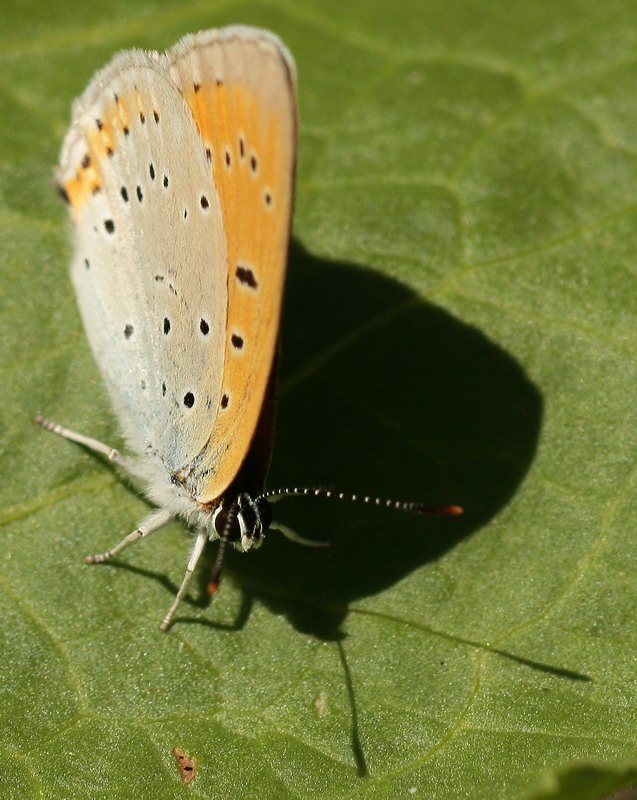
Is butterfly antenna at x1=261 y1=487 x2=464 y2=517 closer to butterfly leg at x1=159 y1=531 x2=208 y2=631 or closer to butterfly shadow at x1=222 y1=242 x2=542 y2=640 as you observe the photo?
butterfly shadow at x1=222 y1=242 x2=542 y2=640

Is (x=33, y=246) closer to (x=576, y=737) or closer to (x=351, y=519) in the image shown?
(x=351, y=519)

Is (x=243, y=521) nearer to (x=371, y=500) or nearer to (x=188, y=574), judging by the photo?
(x=188, y=574)

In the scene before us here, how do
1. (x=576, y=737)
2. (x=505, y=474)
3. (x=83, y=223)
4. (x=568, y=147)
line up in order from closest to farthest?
(x=576, y=737) < (x=505, y=474) < (x=83, y=223) < (x=568, y=147)

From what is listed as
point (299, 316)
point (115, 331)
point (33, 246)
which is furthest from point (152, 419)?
point (33, 246)

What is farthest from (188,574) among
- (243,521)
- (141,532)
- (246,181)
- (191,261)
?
(246,181)

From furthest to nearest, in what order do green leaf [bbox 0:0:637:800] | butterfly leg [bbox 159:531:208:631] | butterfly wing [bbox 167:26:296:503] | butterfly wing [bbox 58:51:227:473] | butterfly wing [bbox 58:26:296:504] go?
butterfly leg [bbox 159:531:208:631] → butterfly wing [bbox 58:51:227:473] → green leaf [bbox 0:0:637:800] → butterfly wing [bbox 58:26:296:504] → butterfly wing [bbox 167:26:296:503]

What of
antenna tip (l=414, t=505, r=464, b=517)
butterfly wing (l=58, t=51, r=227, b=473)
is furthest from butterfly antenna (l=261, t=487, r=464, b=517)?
butterfly wing (l=58, t=51, r=227, b=473)

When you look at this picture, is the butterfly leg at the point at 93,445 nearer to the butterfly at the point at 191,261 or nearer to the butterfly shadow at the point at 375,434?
the butterfly at the point at 191,261
